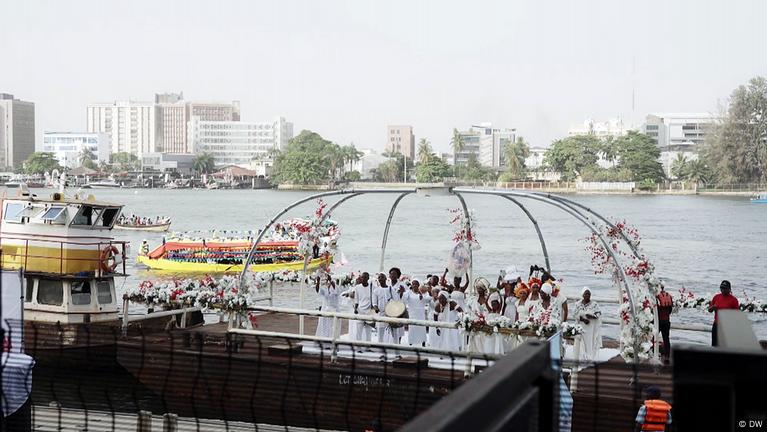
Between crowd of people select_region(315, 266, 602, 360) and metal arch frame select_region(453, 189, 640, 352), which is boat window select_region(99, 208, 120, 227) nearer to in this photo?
crowd of people select_region(315, 266, 602, 360)

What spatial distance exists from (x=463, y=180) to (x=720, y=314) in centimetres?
18785

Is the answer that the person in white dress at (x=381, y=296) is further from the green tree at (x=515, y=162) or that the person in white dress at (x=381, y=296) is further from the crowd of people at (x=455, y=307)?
the green tree at (x=515, y=162)

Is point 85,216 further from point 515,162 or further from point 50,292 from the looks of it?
point 515,162

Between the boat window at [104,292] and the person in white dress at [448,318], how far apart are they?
9.54 metres

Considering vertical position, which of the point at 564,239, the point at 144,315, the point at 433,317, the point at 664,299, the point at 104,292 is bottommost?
the point at 564,239

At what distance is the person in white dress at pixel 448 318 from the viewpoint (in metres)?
18.4

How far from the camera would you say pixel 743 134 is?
15112 centimetres

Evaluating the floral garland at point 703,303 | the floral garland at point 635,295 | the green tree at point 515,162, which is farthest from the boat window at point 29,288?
the green tree at point 515,162

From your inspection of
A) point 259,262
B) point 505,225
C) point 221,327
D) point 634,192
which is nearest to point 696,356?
point 221,327

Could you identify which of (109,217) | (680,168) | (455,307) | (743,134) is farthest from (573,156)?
(455,307)

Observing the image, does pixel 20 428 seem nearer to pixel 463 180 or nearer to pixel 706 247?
pixel 706 247

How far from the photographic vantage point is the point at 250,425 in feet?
44.2

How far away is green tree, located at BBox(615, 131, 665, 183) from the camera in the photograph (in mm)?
170750

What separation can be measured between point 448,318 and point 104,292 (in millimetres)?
10008
